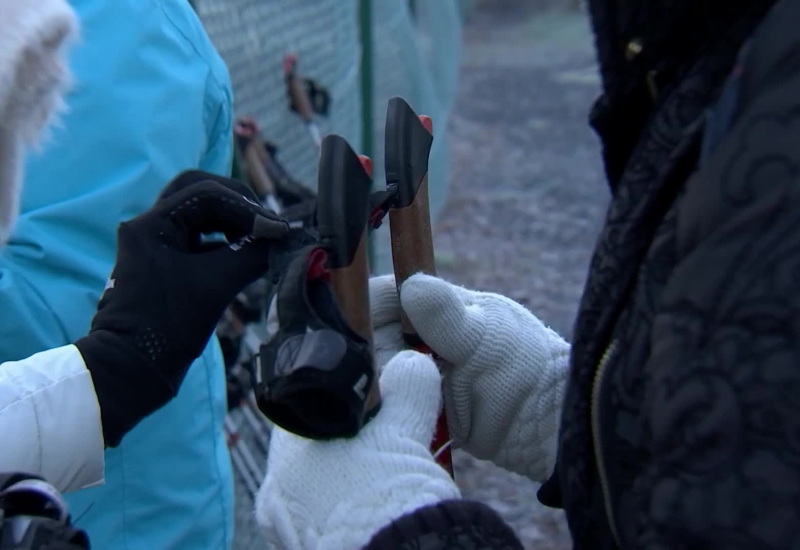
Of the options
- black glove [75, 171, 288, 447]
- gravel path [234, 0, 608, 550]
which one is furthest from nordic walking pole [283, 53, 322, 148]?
black glove [75, 171, 288, 447]

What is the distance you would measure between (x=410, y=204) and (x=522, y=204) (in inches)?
246

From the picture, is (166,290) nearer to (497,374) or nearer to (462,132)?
(497,374)

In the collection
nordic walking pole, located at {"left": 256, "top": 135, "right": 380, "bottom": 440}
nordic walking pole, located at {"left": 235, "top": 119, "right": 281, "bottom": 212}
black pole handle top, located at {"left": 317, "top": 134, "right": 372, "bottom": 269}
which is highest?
black pole handle top, located at {"left": 317, "top": 134, "right": 372, "bottom": 269}

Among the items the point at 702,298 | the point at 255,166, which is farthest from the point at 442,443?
the point at 255,166

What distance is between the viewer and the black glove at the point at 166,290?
54.8 inches

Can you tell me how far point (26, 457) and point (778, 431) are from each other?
995mm

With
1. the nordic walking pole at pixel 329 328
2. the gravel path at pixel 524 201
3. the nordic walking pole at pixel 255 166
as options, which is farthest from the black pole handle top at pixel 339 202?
the gravel path at pixel 524 201

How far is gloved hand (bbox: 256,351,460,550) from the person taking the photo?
3.48 feet

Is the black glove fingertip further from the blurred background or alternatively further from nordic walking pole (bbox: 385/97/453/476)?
the blurred background

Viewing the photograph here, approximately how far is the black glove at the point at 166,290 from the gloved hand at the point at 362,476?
301 mm

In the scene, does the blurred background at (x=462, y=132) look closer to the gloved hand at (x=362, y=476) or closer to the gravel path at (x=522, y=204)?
the gravel path at (x=522, y=204)

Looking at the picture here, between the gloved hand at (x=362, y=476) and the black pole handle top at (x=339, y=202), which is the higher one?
the black pole handle top at (x=339, y=202)

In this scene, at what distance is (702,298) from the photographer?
0.82m

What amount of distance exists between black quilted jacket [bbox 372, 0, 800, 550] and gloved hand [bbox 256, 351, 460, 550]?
6 cm
